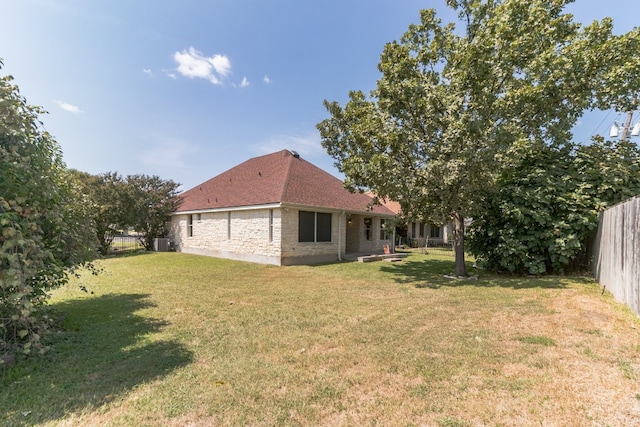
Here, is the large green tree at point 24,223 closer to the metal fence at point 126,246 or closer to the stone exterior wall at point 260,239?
the stone exterior wall at point 260,239

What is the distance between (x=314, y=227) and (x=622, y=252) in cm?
1141

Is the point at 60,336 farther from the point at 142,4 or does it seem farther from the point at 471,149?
the point at 471,149

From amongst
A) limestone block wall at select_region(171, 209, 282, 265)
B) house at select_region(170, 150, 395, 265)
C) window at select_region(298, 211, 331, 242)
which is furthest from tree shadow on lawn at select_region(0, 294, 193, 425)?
window at select_region(298, 211, 331, 242)

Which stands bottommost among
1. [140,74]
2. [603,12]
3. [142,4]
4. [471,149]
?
[471,149]

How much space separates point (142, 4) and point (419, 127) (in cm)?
910

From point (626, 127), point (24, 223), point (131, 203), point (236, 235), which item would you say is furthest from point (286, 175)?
point (626, 127)

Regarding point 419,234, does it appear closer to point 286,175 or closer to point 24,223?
point 286,175

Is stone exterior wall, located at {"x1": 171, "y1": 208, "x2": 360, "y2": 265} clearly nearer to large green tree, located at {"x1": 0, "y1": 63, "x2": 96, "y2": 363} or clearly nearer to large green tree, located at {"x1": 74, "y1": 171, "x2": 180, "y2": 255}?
large green tree, located at {"x1": 74, "y1": 171, "x2": 180, "y2": 255}

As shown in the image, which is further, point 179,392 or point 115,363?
point 115,363

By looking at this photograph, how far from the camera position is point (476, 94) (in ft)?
29.9

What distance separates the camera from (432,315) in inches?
232

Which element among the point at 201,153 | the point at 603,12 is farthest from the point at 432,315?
the point at 201,153

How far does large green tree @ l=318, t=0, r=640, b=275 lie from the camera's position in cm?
877

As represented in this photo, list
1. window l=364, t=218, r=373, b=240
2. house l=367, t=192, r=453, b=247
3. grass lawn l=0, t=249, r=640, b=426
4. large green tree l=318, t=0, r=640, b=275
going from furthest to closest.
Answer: house l=367, t=192, r=453, b=247 < window l=364, t=218, r=373, b=240 < large green tree l=318, t=0, r=640, b=275 < grass lawn l=0, t=249, r=640, b=426
